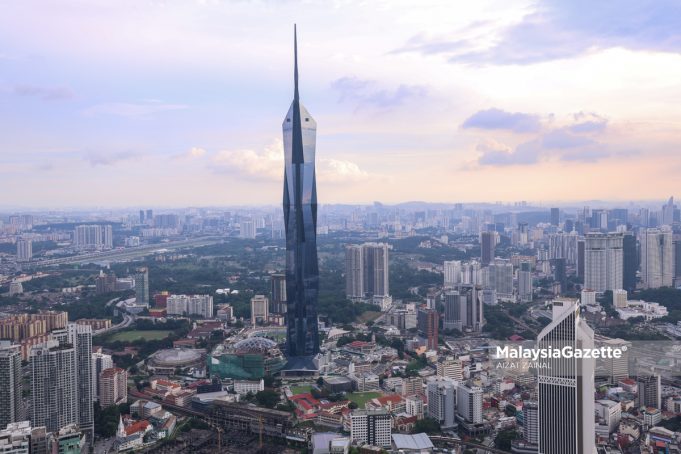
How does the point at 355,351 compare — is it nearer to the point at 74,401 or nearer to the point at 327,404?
the point at 327,404

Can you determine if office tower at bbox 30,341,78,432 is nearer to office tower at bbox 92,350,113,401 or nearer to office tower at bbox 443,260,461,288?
office tower at bbox 92,350,113,401

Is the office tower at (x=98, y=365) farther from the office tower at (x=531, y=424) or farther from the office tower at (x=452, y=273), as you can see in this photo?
the office tower at (x=452, y=273)

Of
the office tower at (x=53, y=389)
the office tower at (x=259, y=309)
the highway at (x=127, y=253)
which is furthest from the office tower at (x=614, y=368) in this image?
the highway at (x=127, y=253)

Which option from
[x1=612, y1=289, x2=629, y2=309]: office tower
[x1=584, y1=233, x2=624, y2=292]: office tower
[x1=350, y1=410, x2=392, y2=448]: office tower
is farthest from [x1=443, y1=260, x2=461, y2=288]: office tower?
[x1=350, y1=410, x2=392, y2=448]: office tower

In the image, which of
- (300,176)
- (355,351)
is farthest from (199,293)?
(300,176)

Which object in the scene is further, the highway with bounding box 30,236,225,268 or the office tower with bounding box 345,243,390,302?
the highway with bounding box 30,236,225,268

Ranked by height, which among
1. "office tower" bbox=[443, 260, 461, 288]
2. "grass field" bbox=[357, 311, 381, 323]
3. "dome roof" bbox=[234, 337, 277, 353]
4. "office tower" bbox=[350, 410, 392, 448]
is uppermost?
"office tower" bbox=[443, 260, 461, 288]
